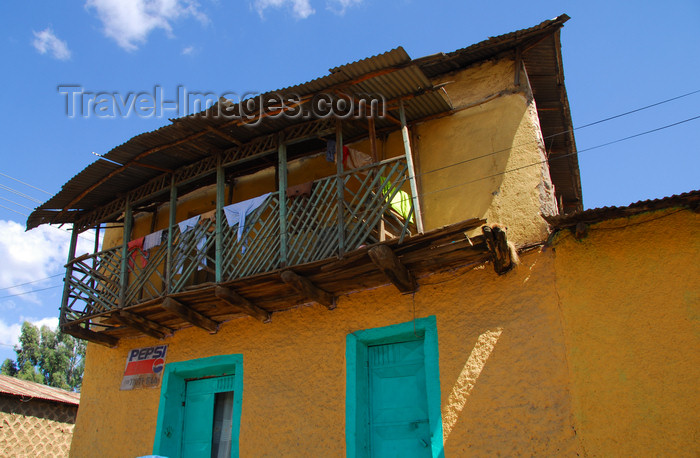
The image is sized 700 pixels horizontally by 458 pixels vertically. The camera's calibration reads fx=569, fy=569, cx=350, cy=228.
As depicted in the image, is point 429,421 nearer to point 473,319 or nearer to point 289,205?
point 473,319

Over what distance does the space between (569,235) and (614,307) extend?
92cm

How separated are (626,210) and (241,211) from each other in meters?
4.87

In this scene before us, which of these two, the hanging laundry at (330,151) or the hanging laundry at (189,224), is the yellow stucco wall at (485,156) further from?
the hanging laundry at (189,224)

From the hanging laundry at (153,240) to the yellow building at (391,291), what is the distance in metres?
0.06

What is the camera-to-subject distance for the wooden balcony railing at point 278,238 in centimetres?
679

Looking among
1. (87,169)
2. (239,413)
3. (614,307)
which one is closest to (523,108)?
(614,307)

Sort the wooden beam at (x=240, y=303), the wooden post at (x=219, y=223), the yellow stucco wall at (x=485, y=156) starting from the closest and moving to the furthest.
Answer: the yellow stucco wall at (x=485, y=156)
the wooden beam at (x=240, y=303)
the wooden post at (x=219, y=223)

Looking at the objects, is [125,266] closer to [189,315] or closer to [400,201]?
[189,315]

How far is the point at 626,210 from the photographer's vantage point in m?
5.75

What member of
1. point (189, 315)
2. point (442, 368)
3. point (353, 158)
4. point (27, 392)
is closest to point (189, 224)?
point (189, 315)

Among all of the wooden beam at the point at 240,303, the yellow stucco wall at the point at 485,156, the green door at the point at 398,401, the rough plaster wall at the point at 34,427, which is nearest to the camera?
the green door at the point at 398,401

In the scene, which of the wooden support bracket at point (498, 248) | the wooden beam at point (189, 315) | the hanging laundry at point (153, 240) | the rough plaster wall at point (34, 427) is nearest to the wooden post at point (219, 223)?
the wooden beam at point (189, 315)

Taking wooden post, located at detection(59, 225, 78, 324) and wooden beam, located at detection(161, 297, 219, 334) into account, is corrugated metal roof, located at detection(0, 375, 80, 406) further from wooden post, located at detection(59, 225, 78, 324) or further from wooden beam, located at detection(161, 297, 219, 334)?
wooden beam, located at detection(161, 297, 219, 334)

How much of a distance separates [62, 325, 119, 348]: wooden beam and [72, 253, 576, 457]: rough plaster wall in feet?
3.91
